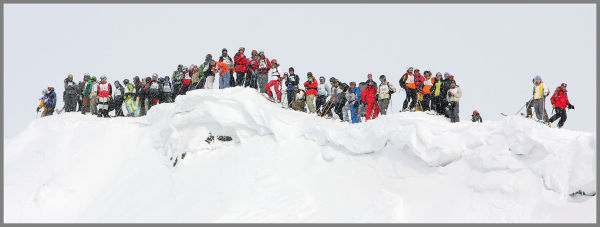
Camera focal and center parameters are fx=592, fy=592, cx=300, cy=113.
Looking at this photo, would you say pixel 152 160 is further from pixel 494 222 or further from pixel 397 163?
pixel 494 222

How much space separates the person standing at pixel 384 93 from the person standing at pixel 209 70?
249 inches

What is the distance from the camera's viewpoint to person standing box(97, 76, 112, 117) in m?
23.1

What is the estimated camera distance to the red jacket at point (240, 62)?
22094 mm

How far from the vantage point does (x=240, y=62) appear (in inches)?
871

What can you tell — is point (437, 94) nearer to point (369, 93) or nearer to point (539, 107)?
point (369, 93)

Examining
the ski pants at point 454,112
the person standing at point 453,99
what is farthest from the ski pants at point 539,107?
the ski pants at point 454,112

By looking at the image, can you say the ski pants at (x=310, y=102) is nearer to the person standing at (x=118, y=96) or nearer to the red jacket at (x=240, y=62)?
the red jacket at (x=240, y=62)

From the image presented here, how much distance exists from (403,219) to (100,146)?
11.7 metres

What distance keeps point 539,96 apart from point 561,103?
2.49 ft

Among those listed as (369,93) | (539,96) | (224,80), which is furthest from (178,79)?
(539,96)

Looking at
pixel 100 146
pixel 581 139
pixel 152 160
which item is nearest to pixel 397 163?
pixel 581 139

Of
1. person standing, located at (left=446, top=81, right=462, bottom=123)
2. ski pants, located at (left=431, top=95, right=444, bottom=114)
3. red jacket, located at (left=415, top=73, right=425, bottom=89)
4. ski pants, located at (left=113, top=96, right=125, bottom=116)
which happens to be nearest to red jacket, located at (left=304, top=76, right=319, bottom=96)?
red jacket, located at (left=415, top=73, right=425, bottom=89)

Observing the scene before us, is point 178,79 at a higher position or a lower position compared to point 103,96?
higher

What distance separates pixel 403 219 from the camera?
46.2 ft
